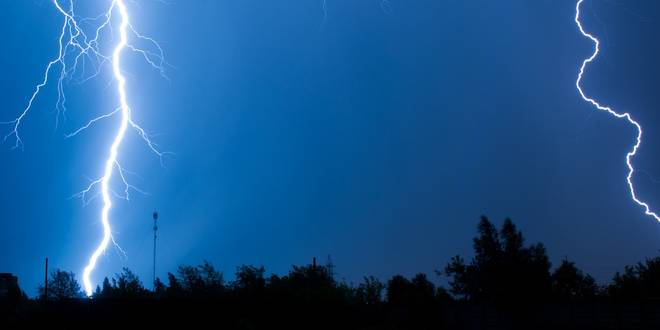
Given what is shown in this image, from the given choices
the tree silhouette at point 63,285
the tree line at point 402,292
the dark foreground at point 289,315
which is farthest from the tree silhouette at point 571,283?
the tree silhouette at point 63,285

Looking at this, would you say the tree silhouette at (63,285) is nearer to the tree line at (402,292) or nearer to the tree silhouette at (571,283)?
the tree line at (402,292)

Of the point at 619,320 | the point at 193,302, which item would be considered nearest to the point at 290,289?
the point at 193,302

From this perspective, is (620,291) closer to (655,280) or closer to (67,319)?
(655,280)

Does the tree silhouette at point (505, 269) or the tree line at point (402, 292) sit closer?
the tree line at point (402, 292)

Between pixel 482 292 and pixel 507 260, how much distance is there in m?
1.88

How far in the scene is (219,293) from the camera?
17922mm

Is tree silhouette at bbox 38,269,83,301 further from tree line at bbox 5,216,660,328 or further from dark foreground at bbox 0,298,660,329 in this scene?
dark foreground at bbox 0,298,660,329

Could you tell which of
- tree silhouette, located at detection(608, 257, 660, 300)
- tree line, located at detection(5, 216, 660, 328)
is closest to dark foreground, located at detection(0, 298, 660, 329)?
tree line, located at detection(5, 216, 660, 328)

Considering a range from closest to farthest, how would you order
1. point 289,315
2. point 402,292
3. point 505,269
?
point 289,315 → point 505,269 → point 402,292

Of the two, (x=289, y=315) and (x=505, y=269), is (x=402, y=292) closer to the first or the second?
(x=505, y=269)

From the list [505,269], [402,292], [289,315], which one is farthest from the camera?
[402,292]

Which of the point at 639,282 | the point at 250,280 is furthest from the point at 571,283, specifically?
the point at 250,280

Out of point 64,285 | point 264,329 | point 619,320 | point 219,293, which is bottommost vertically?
point 619,320

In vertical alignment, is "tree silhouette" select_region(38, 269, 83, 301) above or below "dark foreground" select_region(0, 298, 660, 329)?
above
